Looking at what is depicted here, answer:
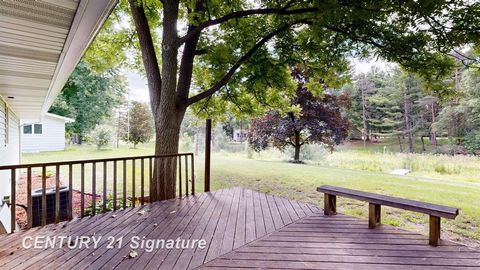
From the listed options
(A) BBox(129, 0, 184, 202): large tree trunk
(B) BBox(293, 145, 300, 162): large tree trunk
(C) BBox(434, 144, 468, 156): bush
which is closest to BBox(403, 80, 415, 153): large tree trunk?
(C) BBox(434, 144, 468, 156): bush

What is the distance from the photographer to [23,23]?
1.97 m

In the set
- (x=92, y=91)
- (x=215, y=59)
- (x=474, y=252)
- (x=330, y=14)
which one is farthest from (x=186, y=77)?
(x=92, y=91)

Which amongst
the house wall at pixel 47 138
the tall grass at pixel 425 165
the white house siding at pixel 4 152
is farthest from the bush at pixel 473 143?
the house wall at pixel 47 138

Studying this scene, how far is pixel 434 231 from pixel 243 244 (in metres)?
2.17

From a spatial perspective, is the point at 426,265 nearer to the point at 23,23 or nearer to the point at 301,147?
the point at 23,23

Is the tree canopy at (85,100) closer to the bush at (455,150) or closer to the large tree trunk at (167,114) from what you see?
the large tree trunk at (167,114)

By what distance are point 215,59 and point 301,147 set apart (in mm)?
7397

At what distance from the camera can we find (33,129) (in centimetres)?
1641

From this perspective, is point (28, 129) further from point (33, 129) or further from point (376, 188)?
point (376, 188)

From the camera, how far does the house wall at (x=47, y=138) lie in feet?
52.9

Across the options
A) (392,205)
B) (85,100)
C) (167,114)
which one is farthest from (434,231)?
(85,100)

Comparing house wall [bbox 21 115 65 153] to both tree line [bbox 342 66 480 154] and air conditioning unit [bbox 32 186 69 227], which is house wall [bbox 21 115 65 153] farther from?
tree line [bbox 342 66 480 154]

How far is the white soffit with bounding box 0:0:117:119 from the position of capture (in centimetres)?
170

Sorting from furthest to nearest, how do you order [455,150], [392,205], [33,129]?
1. [33,129]
2. [455,150]
3. [392,205]
